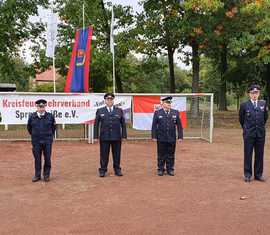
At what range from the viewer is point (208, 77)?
62.9m

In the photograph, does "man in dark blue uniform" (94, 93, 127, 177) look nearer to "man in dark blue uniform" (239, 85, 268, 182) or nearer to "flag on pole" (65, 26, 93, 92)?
"man in dark blue uniform" (239, 85, 268, 182)

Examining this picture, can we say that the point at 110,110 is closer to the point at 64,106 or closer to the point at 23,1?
the point at 64,106

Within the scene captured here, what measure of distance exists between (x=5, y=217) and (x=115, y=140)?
3756 millimetres

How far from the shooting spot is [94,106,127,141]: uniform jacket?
33.4 ft

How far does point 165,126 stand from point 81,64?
27.1ft

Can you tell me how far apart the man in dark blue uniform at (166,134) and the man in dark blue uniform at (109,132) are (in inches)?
29.4

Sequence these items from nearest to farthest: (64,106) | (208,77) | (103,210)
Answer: (103,210)
(64,106)
(208,77)

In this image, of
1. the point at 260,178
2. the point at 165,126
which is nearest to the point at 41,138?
the point at 165,126

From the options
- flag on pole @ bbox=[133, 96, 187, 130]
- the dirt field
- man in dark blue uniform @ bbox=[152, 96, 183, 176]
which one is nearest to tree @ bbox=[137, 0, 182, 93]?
flag on pole @ bbox=[133, 96, 187, 130]

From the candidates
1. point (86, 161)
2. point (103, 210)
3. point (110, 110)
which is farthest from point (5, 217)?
point (86, 161)

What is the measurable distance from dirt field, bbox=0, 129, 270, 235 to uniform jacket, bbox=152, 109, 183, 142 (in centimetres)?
80

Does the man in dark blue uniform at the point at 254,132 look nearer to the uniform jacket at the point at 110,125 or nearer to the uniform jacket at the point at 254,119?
the uniform jacket at the point at 254,119

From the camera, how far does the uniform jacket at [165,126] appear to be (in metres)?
10.3

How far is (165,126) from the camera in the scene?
1034cm
